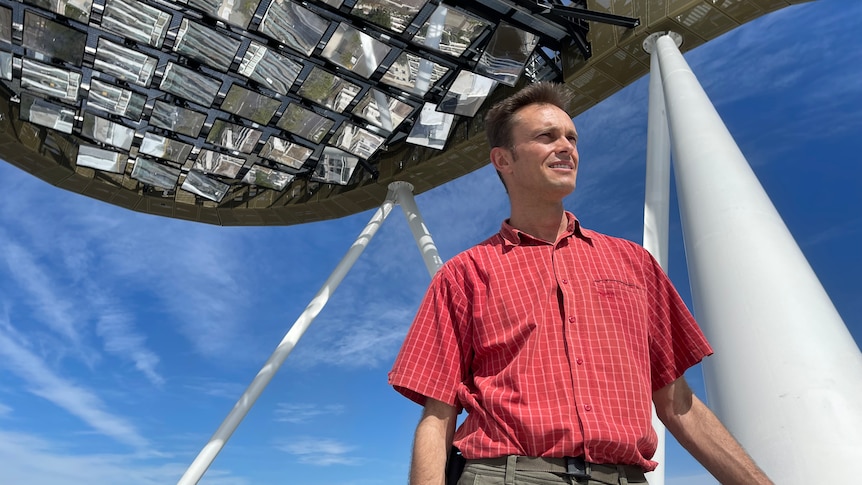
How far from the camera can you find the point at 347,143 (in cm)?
1288

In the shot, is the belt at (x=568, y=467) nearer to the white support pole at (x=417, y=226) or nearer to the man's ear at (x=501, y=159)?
the man's ear at (x=501, y=159)

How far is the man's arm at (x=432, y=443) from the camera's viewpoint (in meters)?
1.51

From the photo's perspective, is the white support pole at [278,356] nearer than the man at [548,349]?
No

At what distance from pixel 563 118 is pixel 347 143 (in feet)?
37.2

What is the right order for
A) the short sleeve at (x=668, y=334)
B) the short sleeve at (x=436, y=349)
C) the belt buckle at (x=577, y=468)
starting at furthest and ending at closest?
1. the short sleeve at (x=668, y=334)
2. the short sleeve at (x=436, y=349)
3. the belt buckle at (x=577, y=468)

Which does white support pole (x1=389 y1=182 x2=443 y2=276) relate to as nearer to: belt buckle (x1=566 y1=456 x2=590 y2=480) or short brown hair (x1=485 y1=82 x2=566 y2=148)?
short brown hair (x1=485 y1=82 x2=566 y2=148)

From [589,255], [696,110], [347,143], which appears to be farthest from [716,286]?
[347,143]

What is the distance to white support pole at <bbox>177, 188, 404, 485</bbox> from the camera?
34.8ft

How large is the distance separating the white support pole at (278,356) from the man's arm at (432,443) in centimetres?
1017

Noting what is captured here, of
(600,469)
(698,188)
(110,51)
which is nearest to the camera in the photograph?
(600,469)

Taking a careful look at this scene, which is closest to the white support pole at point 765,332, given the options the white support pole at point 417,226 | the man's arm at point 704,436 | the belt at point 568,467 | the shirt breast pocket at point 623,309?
the man's arm at point 704,436

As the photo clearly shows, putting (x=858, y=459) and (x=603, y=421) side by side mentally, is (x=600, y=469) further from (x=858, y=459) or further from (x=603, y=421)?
(x=858, y=459)

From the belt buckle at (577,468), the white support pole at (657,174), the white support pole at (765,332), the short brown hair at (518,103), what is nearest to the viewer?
the belt buckle at (577,468)

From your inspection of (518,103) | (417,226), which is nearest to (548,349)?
(518,103)
